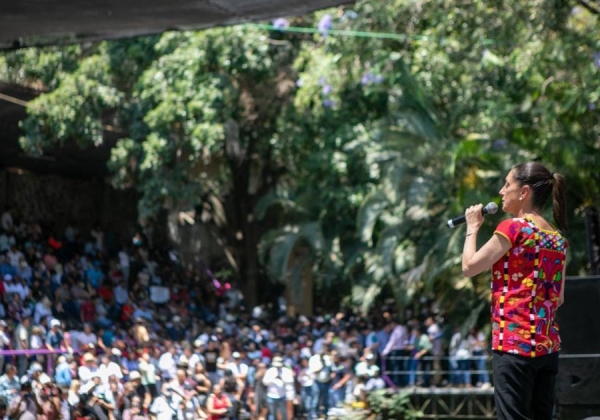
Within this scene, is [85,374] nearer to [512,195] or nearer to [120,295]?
[120,295]

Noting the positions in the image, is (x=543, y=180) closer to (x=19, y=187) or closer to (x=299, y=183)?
(x=299, y=183)

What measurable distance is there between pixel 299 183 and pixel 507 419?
18.9 metres

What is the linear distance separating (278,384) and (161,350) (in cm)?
213

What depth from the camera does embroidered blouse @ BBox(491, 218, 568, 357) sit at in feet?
15.1

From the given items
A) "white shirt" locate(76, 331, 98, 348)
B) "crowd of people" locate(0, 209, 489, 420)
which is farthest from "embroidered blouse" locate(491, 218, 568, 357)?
"white shirt" locate(76, 331, 98, 348)

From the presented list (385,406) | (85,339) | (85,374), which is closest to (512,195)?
(385,406)

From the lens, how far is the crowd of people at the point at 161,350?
15.3m

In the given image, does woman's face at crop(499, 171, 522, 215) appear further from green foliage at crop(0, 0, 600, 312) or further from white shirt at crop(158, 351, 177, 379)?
white shirt at crop(158, 351, 177, 379)

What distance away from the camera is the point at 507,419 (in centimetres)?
461

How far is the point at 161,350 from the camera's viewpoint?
17.9 m

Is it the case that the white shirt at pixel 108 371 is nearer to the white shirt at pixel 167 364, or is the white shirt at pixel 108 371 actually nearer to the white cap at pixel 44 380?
the white cap at pixel 44 380

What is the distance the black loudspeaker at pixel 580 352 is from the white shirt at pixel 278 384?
1113cm

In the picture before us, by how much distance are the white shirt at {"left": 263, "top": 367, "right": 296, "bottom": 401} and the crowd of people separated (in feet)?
0.05

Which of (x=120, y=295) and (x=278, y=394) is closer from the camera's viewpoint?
(x=278, y=394)
